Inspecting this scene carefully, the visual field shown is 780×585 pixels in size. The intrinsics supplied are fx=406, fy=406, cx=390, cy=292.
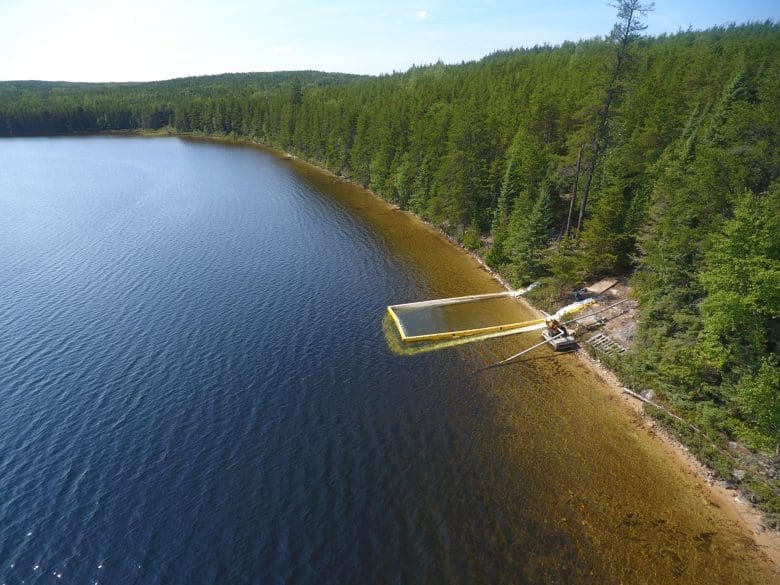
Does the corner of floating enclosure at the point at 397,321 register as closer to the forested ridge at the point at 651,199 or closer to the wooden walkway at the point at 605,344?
the forested ridge at the point at 651,199

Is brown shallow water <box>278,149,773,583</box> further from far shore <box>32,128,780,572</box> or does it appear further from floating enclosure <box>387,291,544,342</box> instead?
floating enclosure <box>387,291,544,342</box>

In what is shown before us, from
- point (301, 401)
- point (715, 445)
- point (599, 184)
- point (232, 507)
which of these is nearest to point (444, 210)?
point (599, 184)

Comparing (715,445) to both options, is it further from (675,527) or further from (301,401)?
(301,401)

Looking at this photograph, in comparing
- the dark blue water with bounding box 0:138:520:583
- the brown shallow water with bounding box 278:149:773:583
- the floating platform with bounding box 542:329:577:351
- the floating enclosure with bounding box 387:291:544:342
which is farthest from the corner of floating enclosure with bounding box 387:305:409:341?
the floating platform with bounding box 542:329:577:351

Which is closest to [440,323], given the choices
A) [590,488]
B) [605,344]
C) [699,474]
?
[605,344]

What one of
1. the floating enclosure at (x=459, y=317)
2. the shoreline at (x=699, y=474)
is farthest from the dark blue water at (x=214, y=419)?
the shoreline at (x=699, y=474)
